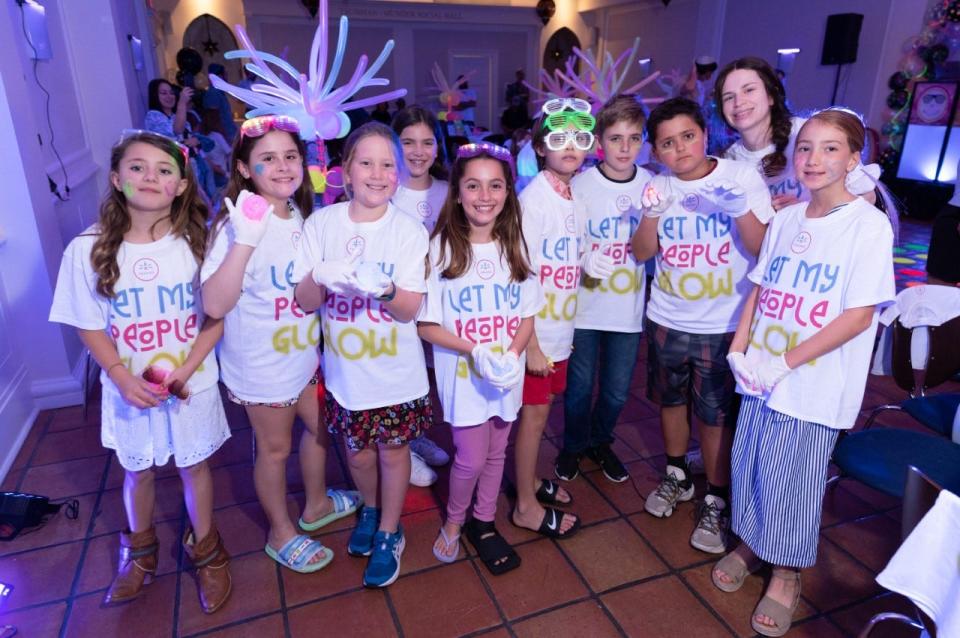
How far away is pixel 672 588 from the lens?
1989 millimetres

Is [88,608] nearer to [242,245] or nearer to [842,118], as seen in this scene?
[242,245]

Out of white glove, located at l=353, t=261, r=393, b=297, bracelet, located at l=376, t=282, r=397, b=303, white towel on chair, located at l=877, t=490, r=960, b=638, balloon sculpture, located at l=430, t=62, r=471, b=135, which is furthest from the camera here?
balloon sculpture, located at l=430, t=62, r=471, b=135

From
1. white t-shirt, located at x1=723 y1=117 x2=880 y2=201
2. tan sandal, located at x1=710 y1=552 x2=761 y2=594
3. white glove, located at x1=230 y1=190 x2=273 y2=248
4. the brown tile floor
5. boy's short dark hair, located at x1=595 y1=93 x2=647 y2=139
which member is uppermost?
boy's short dark hair, located at x1=595 y1=93 x2=647 y2=139

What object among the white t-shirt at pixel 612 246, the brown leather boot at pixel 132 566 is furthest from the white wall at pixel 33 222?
the white t-shirt at pixel 612 246

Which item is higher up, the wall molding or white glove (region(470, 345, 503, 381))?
white glove (region(470, 345, 503, 381))

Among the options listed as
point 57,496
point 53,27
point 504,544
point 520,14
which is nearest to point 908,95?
point 520,14

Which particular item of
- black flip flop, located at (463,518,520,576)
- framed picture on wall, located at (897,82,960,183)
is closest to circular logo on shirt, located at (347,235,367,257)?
black flip flop, located at (463,518,520,576)

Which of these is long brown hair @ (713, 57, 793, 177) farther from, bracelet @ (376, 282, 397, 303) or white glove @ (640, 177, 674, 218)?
bracelet @ (376, 282, 397, 303)

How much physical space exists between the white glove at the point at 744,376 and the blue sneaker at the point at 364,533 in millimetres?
1326

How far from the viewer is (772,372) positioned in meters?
1.70

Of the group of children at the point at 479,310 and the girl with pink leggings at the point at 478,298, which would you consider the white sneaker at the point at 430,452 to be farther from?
the girl with pink leggings at the point at 478,298

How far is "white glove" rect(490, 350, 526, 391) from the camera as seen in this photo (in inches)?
69.4

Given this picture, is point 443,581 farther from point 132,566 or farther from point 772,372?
point 772,372

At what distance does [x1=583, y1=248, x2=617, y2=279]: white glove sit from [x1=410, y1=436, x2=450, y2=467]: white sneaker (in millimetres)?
1121
